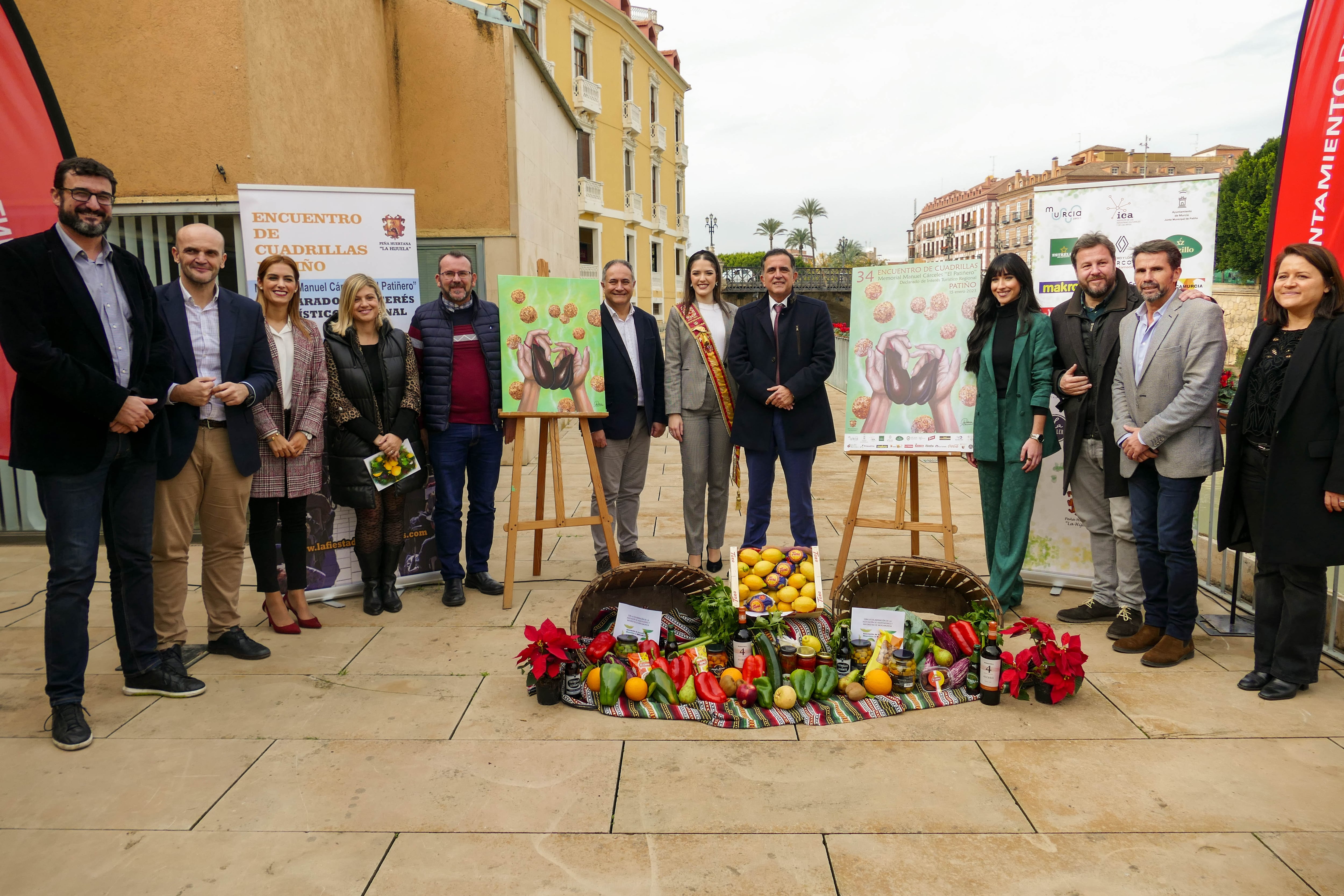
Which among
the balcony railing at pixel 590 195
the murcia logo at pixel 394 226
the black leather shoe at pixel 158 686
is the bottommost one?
the black leather shoe at pixel 158 686

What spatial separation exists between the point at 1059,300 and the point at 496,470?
3.52m

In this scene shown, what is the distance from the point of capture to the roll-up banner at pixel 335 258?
4.80 metres

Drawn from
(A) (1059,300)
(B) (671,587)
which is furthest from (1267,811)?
(A) (1059,300)

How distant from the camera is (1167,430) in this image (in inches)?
148

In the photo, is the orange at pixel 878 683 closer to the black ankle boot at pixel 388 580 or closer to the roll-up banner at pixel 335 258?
the black ankle boot at pixel 388 580

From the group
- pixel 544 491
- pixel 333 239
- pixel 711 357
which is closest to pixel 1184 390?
pixel 711 357

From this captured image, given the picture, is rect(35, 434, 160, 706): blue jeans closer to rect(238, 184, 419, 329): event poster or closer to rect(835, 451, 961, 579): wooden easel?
rect(238, 184, 419, 329): event poster

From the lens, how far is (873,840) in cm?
252

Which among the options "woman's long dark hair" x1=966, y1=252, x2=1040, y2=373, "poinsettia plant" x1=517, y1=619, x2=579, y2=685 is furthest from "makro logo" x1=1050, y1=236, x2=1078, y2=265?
"poinsettia plant" x1=517, y1=619, x2=579, y2=685

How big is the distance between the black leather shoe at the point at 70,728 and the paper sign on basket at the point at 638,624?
2.09 meters

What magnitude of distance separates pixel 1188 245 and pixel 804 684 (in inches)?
128

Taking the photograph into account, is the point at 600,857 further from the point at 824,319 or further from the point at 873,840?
the point at 824,319

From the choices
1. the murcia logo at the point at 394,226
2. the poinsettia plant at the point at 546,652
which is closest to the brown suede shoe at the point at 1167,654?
the poinsettia plant at the point at 546,652

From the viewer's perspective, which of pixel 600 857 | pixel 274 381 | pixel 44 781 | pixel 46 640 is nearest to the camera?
pixel 600 857
